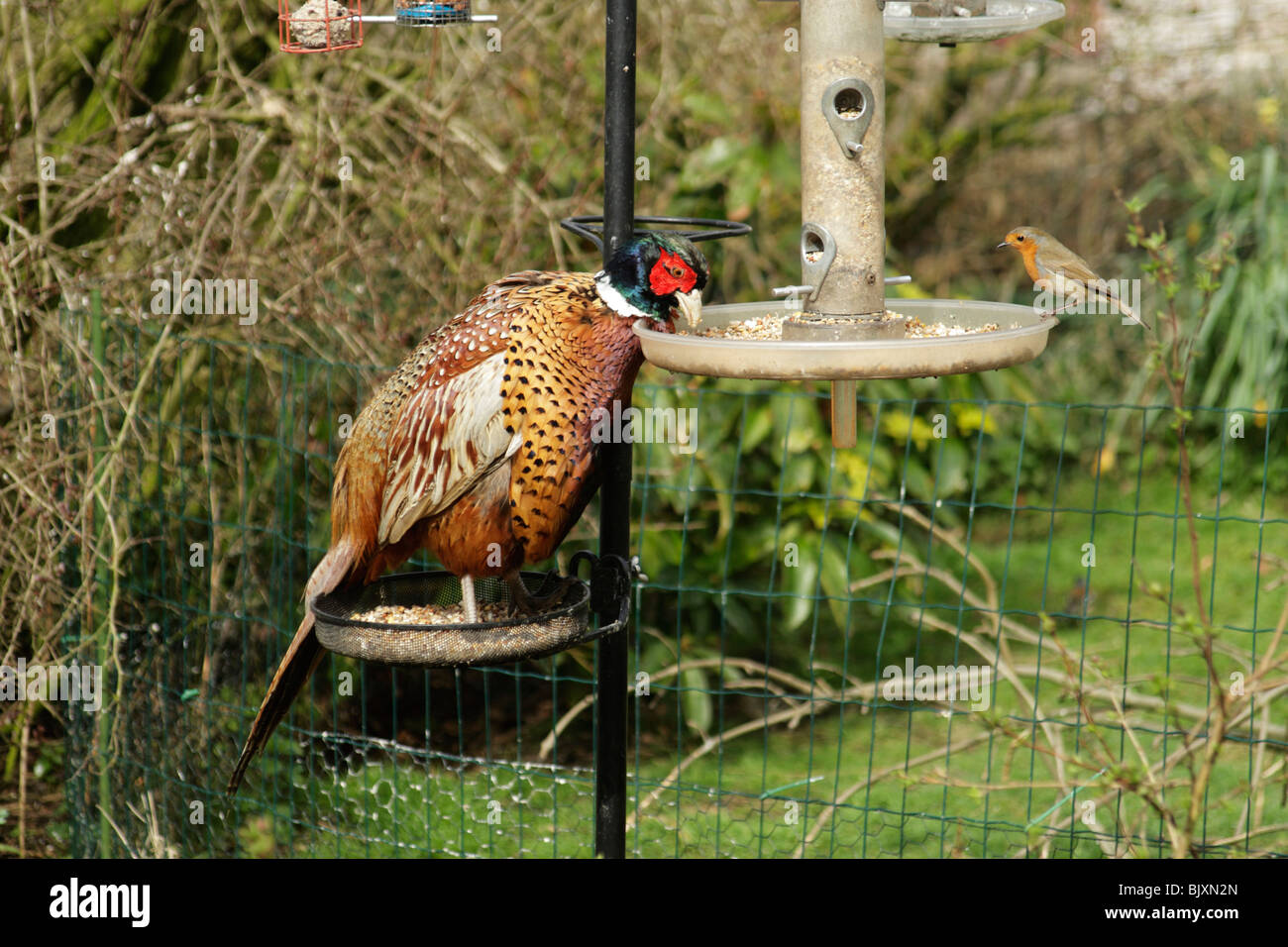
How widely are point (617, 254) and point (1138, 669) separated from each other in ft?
12.6

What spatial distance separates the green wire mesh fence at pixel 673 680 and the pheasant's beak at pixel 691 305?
1.22 metres

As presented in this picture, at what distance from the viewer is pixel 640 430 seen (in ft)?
15.4

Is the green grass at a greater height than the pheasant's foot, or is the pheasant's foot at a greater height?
the pheasant's foot

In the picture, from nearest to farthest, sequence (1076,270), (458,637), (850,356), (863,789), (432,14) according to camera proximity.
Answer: (850,356) < (458,637) < (432,14) < (1076,270) < (863,789)

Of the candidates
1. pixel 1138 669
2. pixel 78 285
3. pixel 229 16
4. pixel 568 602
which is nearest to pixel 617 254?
pixel 568 602

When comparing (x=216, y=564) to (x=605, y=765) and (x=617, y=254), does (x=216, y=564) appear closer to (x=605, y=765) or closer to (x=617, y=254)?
(x=605, y=765)

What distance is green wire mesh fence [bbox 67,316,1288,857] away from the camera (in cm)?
424

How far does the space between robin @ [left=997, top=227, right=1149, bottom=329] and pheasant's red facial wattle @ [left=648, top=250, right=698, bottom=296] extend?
2.88 ft

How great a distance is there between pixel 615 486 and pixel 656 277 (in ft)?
1.53

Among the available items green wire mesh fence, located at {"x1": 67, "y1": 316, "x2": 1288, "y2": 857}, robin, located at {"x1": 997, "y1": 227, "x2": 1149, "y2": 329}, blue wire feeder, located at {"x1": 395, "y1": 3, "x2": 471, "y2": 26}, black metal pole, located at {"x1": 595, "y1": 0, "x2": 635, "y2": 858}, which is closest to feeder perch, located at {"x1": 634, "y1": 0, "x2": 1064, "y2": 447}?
black metal pole, located at {"x1": 595, "y1": 0, "x2": 635, "y2": 858}

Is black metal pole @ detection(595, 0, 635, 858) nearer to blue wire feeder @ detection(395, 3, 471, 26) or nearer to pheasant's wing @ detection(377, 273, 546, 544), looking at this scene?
pheasant's wing @ detection(377, 273, 546, 544)

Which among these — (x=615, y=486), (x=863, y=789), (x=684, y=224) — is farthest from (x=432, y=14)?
(x=863, y=789)

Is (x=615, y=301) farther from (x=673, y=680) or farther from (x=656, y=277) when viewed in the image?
(x=673, y=680)

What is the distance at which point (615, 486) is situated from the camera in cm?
306
